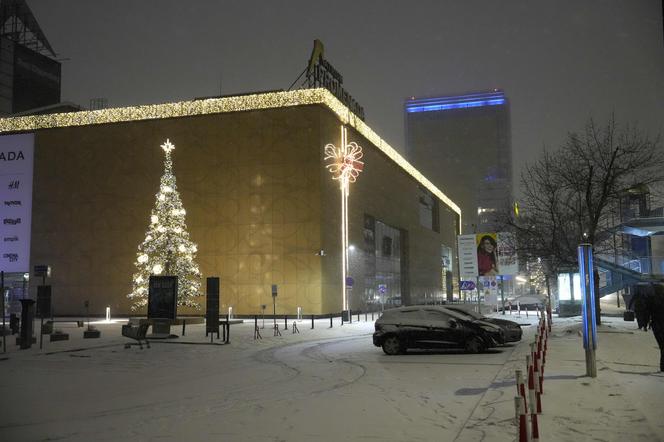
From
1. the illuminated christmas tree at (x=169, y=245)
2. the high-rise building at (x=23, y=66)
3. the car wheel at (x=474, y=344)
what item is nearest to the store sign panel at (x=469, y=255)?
the car wheel at (x=474, y=344)

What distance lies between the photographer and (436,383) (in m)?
12.8

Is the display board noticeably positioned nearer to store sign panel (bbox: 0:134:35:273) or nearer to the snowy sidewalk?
the snowy sidewalk

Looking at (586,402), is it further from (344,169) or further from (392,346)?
(344,169)

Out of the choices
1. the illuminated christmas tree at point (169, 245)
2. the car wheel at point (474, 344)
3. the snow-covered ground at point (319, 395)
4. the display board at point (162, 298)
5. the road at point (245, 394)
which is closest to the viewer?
the snow-covered ground at point (319, 395)

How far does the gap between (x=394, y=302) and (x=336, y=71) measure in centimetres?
2565

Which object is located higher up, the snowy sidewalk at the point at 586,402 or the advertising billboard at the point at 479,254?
the advertising billboard at the point at 479,254

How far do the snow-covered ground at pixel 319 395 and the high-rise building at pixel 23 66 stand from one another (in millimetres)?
93046

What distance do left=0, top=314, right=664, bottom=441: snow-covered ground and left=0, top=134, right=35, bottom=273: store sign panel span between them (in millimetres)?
35102

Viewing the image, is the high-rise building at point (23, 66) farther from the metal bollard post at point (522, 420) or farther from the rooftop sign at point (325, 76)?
the metal bollard post at point (522, 420)

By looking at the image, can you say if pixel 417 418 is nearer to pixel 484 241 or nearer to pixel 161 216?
pixel 484 241

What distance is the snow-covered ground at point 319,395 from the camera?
333 inches

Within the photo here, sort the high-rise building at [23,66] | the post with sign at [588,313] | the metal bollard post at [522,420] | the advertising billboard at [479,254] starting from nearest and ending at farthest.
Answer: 1. the metal bollard post at [522,420]
2. the post with sign at [588,313]
3. the advertising billboard at [479,254]
4. the high-rise building at [23,66]

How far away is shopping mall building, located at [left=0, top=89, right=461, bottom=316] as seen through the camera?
44.6 meters

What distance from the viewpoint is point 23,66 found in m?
103
